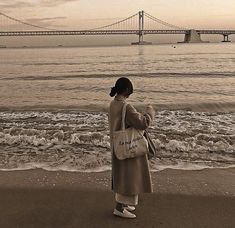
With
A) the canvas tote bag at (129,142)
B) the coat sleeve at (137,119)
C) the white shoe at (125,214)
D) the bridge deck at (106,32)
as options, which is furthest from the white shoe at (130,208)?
the bridge deck at (106,32)

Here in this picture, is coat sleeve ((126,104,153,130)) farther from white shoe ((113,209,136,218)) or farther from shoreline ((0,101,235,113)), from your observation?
shoreline ((0,101,235,113))

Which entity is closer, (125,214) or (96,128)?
(125,214)

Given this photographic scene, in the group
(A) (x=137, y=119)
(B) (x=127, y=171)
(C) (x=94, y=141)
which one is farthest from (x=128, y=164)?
(C) (x=94, y=141)

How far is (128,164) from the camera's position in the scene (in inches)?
124

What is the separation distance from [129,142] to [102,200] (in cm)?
102

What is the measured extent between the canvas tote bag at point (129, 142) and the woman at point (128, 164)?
0.15ft

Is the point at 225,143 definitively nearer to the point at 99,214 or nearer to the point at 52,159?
the point at 52,159

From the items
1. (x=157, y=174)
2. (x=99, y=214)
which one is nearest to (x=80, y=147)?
(x=157, y=174)

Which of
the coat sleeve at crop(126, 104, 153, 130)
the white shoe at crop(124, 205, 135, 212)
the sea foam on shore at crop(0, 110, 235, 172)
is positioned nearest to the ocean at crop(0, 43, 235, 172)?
the sea foam on shore at crop(0, 110, 235, 172)

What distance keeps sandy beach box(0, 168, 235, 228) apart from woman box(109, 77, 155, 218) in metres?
0.26

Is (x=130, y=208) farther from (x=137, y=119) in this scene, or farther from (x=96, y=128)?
(x=96, y=128)

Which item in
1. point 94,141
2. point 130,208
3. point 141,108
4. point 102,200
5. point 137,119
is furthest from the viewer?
point 141,108

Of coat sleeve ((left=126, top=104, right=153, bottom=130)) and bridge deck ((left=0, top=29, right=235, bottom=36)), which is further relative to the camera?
bridge deck ((left=0, top=29, right=235, bottom=36))

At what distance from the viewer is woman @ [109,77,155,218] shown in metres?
3.03
